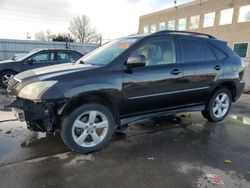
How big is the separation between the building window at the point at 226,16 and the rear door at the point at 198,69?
2410 cm

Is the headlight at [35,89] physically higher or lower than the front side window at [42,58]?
lower

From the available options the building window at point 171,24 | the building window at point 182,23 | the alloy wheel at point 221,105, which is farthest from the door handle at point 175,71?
the building window at point 171,24


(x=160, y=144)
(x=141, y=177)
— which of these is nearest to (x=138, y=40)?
(x=160, y=144)

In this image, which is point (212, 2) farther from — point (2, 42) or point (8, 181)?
point (8, 181)

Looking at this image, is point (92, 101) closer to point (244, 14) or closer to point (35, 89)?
point (35, 89)

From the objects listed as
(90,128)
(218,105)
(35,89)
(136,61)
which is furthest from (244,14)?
(35,89)

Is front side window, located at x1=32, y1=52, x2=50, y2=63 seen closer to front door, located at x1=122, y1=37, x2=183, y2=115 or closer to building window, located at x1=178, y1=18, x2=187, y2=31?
front door, located at x1=122, y1=37, x2=183, y2=115

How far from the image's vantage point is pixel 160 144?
390 centimetres

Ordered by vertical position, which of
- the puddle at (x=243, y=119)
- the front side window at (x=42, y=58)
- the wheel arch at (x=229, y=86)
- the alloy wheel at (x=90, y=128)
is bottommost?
the puddle at (x=243, y=119)

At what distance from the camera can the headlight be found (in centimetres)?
306

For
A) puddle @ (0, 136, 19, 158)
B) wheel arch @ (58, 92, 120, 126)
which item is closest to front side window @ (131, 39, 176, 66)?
wheel arch @ (58, 92, 120, 126)

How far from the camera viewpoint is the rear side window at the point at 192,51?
4363 millimetres

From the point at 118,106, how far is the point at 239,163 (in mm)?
1984

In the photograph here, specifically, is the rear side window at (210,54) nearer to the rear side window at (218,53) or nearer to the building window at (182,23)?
the rear side window at (218,53)
